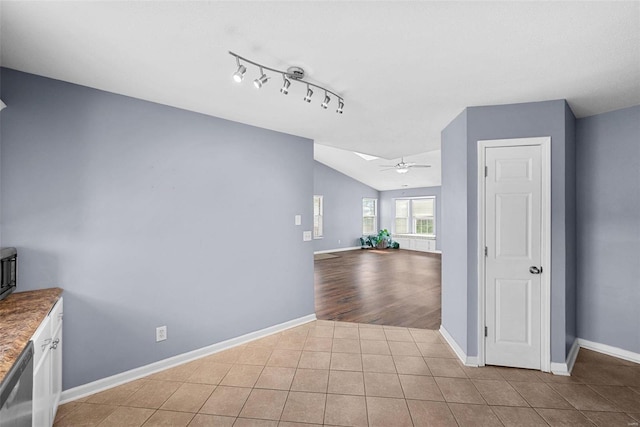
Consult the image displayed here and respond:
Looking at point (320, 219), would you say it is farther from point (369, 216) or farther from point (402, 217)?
point (402, 217)

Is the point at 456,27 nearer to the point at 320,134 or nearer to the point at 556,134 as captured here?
the point at 556,134

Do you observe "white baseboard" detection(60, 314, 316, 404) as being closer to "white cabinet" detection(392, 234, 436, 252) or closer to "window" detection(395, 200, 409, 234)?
"white cabinet" detection(392, 234, 436, 252)

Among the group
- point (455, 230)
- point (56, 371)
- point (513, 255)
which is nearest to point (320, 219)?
point (455, 230)

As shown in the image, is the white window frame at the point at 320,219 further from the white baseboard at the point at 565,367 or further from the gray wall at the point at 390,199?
the white baseboard at the point at 565,367

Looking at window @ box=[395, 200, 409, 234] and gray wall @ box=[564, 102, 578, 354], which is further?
window @ box=[395, 200, 409, 234]

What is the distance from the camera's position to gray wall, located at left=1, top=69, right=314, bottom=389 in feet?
6.50

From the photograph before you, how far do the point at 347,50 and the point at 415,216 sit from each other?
9.85 m

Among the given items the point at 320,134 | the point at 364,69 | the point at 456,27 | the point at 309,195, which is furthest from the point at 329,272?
the point at 456,27

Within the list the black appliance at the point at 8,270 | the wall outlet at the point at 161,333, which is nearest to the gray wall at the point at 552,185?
the wall outlet at the point at 161,333

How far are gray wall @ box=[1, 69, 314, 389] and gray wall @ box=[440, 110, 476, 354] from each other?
1928 millimetres

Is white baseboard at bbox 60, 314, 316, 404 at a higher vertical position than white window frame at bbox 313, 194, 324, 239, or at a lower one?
lower

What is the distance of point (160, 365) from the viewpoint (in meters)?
2.49

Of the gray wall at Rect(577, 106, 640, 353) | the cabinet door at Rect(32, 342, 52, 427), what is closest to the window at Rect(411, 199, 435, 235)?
the gray wall at Rect(577, 106, 640, 353)

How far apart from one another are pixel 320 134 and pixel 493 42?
2107mm
